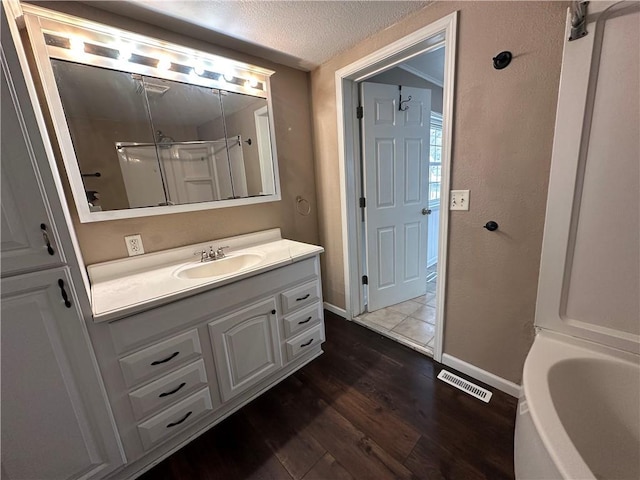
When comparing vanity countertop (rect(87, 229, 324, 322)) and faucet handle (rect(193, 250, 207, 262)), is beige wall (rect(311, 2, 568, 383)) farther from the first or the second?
faucet handle (rect(193, 250, 207, 262))

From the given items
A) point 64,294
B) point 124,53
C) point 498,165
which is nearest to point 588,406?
point 498,165

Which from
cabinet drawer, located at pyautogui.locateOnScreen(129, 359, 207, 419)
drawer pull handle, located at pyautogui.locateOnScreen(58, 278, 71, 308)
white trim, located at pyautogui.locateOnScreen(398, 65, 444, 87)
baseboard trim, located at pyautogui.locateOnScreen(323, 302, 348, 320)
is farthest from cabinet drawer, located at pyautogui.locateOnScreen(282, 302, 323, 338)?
white trim, located at pyautogui.locateOnScreen(398, 65, 444, 87)

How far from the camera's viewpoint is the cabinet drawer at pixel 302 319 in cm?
160

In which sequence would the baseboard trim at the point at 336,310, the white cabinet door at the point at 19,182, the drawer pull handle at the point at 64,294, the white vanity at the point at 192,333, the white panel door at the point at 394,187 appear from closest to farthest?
the white cabinet door at the point at 19,182, the drawer pull handle at the point at 64,294, the white vanity at the point at 192,333, the white panel door at the point at 394,187, the baseboard trim at the point at 336,310

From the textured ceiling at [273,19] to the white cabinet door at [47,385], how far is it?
4.51 feet

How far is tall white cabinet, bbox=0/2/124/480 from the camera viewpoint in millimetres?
762

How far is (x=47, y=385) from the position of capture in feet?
2.87

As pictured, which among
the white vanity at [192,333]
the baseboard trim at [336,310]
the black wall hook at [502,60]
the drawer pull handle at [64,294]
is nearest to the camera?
the drawer pull handle at [64,294]

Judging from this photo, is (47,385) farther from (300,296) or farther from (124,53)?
(124,53)

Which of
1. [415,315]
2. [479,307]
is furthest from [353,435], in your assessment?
[415,315]

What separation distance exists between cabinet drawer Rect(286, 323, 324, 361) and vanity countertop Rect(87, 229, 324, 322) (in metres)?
0.53

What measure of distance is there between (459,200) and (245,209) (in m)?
1.44

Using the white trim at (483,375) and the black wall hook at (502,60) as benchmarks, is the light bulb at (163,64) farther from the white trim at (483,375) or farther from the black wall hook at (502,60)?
the white trim at (483,375)

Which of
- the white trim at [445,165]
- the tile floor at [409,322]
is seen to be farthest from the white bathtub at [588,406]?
the tile floor at [409,322]
